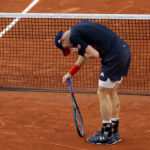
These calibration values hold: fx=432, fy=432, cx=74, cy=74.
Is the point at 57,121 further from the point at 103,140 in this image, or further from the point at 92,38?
the point at 92,38

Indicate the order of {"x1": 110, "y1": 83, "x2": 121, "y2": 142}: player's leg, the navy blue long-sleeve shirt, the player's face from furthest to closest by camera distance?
{"x1": 110, "y1": 83, "x2": 121, "y2": 142}: player's leg → the player's face → the navy blue long-sleeve shirt

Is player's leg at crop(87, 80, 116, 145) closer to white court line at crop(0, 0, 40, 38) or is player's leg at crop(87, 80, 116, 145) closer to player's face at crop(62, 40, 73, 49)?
player's face at crop(62, 40, 73, 49)

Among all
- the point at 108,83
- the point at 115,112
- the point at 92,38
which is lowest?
the point at 115,112

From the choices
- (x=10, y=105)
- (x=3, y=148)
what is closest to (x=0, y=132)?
(x=3, y=148)

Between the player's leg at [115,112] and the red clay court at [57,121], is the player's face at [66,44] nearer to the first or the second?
the player's leg at [115,112]

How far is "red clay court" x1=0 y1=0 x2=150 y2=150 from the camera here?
6.07 meters

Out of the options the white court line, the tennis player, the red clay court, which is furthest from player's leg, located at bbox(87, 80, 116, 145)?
the white court line

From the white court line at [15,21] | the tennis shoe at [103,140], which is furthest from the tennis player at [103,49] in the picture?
the white court line at [15,21]

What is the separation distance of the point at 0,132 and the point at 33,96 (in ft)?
4.96

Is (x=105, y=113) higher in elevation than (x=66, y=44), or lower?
lower

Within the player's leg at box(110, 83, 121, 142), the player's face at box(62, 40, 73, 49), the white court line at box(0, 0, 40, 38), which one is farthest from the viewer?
the white court line at box(0, 0, 40, 38)

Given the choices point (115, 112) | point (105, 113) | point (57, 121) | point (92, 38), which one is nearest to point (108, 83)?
point (105, 113)

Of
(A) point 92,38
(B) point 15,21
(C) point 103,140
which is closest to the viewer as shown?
(A) point 92,38

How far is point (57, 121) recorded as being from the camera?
22.5 ft
